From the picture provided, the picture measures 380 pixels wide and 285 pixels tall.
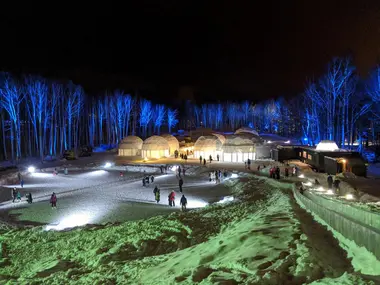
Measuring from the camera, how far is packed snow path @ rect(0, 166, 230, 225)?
19359mm

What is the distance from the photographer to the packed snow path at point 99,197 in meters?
19.4

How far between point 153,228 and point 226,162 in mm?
28333

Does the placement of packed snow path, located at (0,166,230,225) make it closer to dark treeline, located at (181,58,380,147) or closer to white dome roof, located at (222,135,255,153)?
white dome roof, located at (222,135,255,153)

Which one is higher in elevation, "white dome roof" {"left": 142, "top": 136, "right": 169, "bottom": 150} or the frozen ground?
"white dome roof" {"left": 142, "top": 136, "right": 169, "bottom": 150}

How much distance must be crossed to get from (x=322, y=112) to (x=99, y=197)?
4147 centimetres

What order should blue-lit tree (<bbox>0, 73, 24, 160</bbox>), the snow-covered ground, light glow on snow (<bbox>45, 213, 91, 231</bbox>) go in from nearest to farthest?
the snow-covered ground
light glow on snow (<bbox>45, 213, 91, 231</bbox>)
blue-lit tree (<bbox>0, 73, 24, 160</bbox>)

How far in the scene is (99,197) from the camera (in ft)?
80.7

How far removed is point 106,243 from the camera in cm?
1244

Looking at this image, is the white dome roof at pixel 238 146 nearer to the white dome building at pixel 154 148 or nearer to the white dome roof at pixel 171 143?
the white dome building at pixel 154 148

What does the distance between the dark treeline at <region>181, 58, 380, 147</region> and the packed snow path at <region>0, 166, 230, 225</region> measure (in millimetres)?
22420

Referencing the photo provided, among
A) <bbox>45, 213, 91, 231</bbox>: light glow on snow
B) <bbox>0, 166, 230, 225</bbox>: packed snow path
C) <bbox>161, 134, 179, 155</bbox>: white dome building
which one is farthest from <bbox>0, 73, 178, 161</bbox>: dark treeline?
<bbox>45, 213, 91, 231</bbox>: light glow on snow

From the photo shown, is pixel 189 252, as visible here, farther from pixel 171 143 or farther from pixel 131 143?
pixel 171 143

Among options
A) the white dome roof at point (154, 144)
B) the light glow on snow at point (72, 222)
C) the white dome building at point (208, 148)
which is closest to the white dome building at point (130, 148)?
the white dome roof at point (154, 144)

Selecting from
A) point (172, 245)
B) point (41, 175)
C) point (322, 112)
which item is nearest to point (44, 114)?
point (41, 175)
